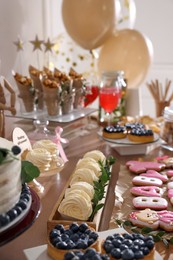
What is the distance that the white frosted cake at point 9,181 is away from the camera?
0.83 metres

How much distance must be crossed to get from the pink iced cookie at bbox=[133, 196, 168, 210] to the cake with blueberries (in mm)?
377

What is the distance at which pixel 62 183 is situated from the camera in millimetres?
1400

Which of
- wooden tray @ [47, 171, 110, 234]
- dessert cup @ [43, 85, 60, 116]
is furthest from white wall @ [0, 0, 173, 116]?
wooden tray @ [47, 171, 110, 234]

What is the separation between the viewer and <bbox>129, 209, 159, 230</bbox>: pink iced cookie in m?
1.05

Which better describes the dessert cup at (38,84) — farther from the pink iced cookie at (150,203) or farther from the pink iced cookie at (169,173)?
the pink iced cookie at (150,203)

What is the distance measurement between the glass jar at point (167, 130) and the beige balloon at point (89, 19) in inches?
29.4

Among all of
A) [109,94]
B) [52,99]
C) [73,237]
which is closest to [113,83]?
[109,94]

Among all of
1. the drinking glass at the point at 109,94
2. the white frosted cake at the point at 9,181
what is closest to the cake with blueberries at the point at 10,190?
the white frosted cake at the point at 9,181

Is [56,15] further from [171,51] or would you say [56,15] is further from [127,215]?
[127,215]

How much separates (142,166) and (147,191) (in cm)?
21

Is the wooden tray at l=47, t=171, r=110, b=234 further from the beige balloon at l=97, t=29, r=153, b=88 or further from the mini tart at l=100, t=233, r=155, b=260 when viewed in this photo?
the beige balloon at l=97, t=29, r=153, b=88

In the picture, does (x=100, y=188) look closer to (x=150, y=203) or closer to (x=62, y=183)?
(x=150, y=203)

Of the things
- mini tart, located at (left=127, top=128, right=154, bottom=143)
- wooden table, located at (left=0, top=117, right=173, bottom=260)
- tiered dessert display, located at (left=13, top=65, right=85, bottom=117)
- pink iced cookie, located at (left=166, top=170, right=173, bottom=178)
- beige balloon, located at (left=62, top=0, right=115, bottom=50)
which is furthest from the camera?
beige balloon, located at (left=62, top=0, right=115, bottom=50)

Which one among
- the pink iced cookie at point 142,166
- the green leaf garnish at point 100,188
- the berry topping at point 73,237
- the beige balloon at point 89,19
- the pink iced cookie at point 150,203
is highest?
the beige balloon at point 89,19
